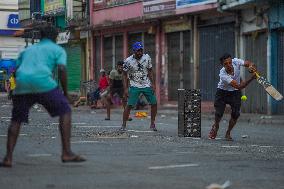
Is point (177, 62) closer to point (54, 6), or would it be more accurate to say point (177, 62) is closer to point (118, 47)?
point (118, 47)

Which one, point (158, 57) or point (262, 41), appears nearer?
point (262, 41)

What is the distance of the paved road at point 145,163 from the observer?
7324 mm

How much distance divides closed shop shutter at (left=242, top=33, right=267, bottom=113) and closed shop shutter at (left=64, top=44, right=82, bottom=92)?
50.6 feet

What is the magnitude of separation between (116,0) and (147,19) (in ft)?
12.5

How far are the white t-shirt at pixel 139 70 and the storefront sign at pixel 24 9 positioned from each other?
32115 millimetres

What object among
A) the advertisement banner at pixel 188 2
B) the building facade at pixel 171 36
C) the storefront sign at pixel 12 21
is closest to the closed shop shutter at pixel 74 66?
→ the building facade at pixel 171 36

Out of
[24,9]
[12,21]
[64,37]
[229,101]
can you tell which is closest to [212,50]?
[229,101]

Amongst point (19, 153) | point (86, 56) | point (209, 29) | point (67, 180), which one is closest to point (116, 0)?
point (86, 56)

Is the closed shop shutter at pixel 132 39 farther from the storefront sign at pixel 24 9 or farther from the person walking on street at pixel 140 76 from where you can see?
the person walking on street at pixel 140 76

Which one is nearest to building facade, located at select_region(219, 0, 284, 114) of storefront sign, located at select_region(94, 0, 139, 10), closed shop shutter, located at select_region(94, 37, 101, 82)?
storefront sign, located at select_region(94, 0, 139, 10)

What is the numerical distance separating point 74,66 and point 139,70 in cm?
2542

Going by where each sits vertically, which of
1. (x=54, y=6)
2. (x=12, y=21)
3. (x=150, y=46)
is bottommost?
(x=150, y=46)

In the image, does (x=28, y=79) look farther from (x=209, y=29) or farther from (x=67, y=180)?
(x=209, y=29)

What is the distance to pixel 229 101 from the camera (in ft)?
44.8
